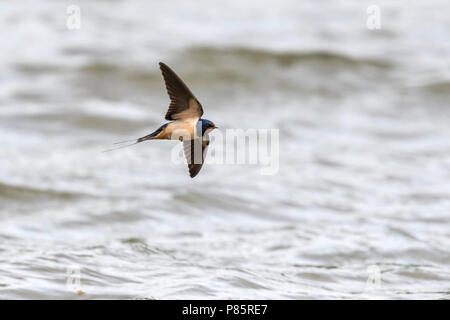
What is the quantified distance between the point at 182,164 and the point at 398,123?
3.40 meters

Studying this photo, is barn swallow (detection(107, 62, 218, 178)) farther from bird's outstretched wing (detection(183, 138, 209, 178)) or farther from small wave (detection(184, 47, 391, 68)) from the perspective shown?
small wave (detection(184, 47, 391, 68))

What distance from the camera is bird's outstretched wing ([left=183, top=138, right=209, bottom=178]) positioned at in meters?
5.41

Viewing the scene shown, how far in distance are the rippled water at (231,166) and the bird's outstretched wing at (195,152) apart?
2.10m

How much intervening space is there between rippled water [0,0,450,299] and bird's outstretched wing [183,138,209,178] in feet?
A: 6.91

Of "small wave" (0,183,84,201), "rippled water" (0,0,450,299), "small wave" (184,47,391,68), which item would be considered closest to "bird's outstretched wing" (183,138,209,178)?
"rippled water" (0,0,450,299)

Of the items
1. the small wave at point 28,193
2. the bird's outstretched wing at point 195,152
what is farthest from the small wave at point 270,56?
the bird's outstretched wing at point 195,152

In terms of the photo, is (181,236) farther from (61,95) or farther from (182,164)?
(61,95)

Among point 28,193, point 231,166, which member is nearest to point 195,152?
point 28,193

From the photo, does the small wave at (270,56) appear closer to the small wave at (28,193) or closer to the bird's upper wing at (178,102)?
the small wave at (28,193)

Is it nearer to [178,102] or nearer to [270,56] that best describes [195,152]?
[178,102]

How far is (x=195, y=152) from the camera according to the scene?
546 cm
